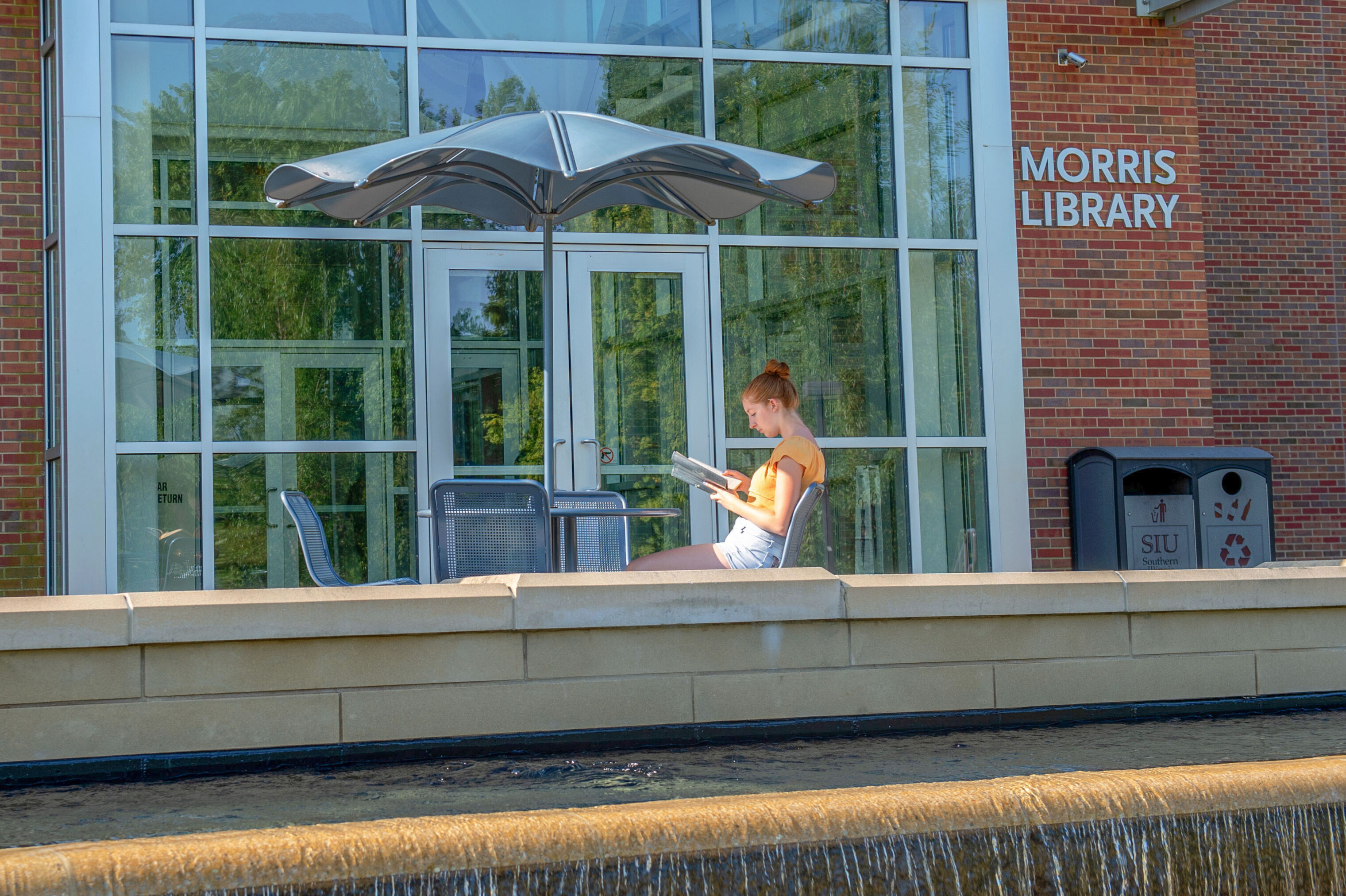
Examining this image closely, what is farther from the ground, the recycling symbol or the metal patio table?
the metal patio table

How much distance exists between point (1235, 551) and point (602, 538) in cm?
429

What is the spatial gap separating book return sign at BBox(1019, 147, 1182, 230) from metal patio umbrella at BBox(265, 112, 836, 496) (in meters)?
2.57

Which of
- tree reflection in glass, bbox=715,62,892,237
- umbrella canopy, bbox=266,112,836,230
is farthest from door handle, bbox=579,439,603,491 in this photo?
tree reflection in glass, bbox=715,62,892,237

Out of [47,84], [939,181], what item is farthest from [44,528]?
[939,181]

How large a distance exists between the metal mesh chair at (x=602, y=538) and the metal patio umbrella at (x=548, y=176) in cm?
20

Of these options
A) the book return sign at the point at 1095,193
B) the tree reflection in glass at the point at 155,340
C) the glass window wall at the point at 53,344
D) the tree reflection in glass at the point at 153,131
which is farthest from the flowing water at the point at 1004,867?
the book return sign at the point at 1095,193

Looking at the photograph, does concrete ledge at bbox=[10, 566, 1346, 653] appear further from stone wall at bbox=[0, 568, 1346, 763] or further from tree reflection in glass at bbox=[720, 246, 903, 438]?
tree reflection in glass at bbox=[720, 246, 903, 438]

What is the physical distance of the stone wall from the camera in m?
3.82

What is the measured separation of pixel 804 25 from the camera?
8.54 m

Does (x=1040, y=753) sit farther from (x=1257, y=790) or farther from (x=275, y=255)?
(x=275, y=255)

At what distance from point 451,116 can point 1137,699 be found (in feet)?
16.8

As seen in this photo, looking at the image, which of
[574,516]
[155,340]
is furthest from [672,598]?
[155,340]

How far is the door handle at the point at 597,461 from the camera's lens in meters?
7.86

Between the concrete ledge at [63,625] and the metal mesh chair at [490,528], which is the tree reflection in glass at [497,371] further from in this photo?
the concrete ledge at [63,625]
